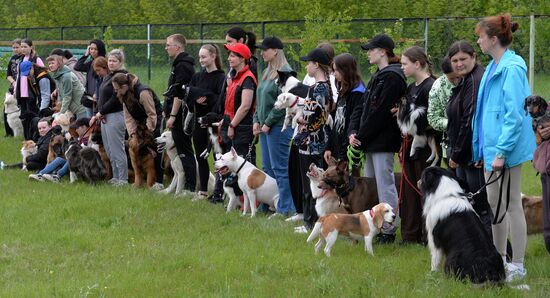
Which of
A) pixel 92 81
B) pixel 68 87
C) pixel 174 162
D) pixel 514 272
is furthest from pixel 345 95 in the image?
pixel 68 87

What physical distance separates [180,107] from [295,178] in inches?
94.6

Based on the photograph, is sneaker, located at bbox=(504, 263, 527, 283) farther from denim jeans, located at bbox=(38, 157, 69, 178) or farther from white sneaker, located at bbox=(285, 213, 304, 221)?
denim jeans, located at bbox=(38, 157, 69, 178)

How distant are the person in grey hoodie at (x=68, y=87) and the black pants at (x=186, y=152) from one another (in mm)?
2971

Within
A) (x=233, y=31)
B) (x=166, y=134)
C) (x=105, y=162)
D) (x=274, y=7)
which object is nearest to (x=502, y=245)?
(x=233, y=31)

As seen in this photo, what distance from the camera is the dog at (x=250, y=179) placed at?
10.6 m

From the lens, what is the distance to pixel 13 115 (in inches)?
741

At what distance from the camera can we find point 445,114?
7949mm

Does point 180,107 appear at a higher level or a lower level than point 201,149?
higher

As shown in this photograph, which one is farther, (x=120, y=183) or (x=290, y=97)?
(x=120, y=183)

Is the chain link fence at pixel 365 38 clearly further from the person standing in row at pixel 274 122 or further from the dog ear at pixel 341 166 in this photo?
the dog ear at pixel 341 166

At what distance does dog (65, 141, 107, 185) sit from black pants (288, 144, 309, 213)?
3.90 metres

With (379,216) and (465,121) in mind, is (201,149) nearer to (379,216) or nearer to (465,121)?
(379,216)

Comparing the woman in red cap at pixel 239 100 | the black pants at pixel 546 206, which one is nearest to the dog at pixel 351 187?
the black pants at pixel 546 206

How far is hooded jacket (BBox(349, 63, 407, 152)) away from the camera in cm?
845
